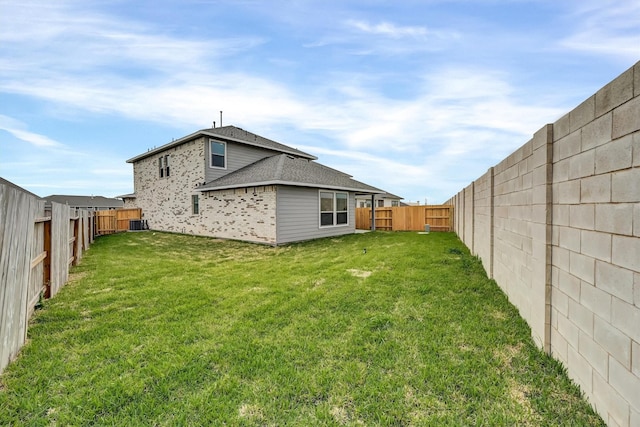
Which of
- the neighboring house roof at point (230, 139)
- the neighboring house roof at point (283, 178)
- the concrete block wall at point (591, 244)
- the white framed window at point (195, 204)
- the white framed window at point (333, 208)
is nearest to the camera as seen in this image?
the concrete block wall at point (591, 244)

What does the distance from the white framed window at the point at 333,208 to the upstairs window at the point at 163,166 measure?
1156 centimetres

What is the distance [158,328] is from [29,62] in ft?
32.6

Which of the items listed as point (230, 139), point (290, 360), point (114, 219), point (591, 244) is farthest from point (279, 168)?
point (114, 219)

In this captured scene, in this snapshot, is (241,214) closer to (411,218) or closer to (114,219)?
(411,218)

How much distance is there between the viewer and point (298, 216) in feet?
44.4

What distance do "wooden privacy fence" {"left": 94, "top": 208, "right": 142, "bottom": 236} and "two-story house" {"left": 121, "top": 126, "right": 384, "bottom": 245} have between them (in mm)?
981

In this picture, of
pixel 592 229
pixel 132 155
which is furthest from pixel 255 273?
Result: pixel 132 155

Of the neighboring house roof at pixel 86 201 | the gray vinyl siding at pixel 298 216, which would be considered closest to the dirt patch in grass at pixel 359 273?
the gray vinyl siding at pixel 298 216

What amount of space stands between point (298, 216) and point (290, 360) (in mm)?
10673

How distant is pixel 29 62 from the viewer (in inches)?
333

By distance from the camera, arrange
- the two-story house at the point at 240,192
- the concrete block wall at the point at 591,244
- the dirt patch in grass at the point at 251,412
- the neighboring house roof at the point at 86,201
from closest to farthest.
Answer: the concrete block wall at the point at 591,244 → the dirt patch in grass at the point at 251,412 → the two-story house at the point at 240,192 → the neighboring house roof at the point at 86,201

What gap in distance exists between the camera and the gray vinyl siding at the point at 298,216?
12.7m

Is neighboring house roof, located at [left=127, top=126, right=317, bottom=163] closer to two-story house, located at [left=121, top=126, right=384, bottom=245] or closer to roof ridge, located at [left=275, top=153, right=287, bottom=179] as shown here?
two-story house, located at [left=121, top=126, right=384, bottom=245]

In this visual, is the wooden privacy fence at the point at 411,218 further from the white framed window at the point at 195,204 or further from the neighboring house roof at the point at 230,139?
the white framed window at the point at 195,204
